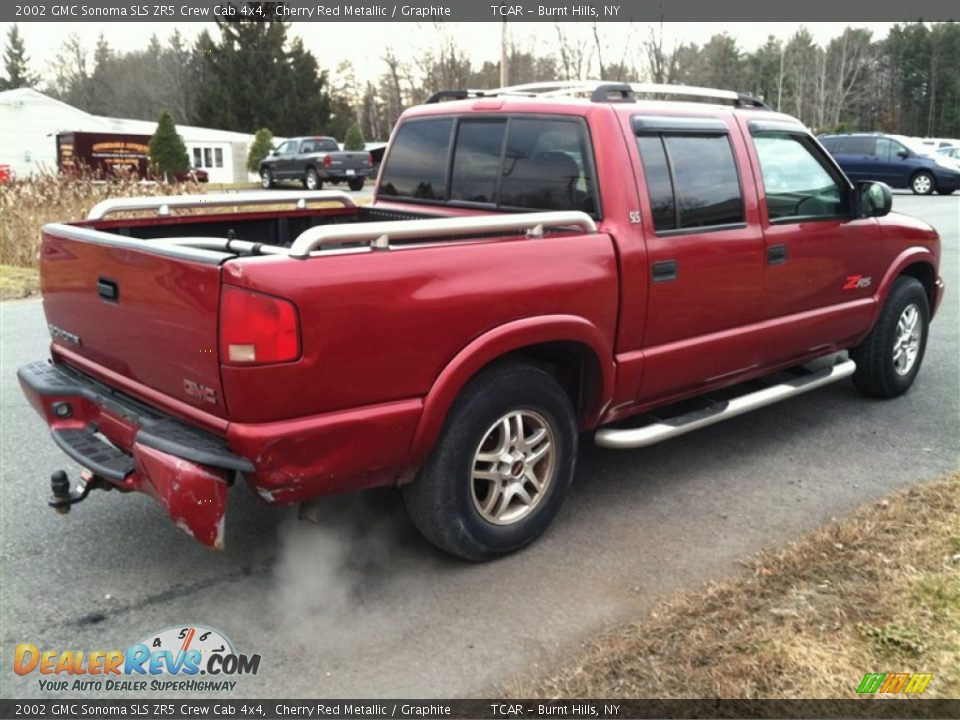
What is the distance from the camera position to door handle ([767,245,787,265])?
15.5ft

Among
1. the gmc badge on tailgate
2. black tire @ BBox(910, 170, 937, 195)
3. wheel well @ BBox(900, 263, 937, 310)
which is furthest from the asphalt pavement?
black tire @ BBox(910, 170, 937, 195)

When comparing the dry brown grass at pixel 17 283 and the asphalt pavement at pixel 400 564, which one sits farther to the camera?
the dry brown grass at pixel 17 283

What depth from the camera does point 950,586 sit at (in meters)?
3.43

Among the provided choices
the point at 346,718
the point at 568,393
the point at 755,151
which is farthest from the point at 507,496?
the point at 755,151

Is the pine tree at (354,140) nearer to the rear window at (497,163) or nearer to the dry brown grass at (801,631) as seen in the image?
the rear window at (497,163)

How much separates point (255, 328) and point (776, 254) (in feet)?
9.74

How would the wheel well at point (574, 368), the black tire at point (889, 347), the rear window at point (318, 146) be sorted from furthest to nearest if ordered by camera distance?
the rear window at point (318, 146), the black tire at point (889, 347), the wheel well at point (574, 368)

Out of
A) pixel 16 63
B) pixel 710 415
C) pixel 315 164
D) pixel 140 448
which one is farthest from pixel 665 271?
pixel 16 63

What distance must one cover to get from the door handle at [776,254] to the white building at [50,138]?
40.1 metres

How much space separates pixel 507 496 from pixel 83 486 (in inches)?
68.5

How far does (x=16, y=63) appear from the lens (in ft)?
250

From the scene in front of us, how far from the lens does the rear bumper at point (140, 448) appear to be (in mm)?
3020

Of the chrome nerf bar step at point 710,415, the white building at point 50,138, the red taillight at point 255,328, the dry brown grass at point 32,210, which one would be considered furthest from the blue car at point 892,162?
the white building at point 50,138

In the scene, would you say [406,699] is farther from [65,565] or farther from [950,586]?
[950,586]
